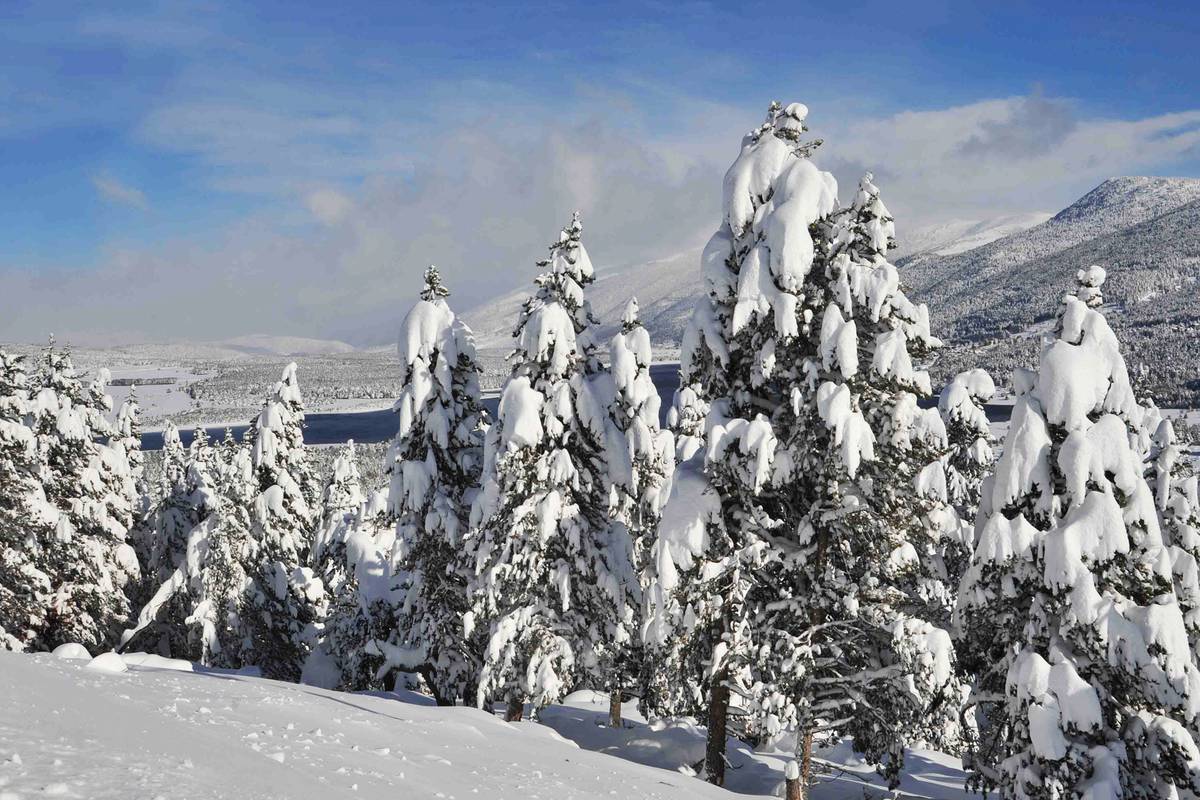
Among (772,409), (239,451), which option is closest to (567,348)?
(772,409)

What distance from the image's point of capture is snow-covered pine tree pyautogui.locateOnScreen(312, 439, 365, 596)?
34156 mm

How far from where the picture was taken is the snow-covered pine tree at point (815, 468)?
13.4m

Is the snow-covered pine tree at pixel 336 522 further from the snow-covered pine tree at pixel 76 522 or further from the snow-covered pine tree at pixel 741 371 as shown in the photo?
the snow-covered pine tree at pixel 741 371

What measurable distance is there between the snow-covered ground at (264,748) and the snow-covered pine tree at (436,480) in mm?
5667

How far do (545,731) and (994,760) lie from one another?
8248mm

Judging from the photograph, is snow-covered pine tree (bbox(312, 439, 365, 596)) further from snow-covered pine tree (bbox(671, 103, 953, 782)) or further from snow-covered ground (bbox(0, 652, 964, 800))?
snow-covered pine tree (bbox(671, 103, 953, 782))

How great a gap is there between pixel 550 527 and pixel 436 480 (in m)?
4.55

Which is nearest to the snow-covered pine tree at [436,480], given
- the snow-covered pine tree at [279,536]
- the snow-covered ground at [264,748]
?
the snow-covered ground at [264,748]

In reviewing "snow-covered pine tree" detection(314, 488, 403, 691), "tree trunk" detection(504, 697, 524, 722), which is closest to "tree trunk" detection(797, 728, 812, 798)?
"tree trunk" detection(504, 697, 524, 722)

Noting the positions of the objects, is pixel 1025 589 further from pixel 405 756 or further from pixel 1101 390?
pixel 405 756

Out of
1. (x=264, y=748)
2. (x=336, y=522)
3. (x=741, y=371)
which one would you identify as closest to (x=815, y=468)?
(x=741, y=371)

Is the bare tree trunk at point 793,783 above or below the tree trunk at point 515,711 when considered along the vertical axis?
above

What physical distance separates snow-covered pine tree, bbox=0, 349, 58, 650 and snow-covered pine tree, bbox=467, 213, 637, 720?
15.1 meters

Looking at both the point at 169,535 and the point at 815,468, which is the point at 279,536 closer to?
the point at 169,535
